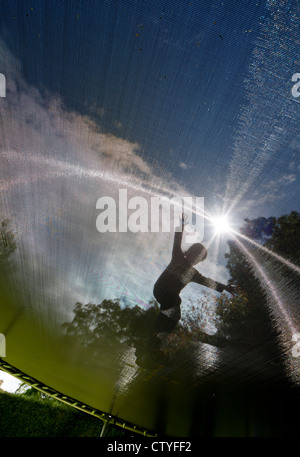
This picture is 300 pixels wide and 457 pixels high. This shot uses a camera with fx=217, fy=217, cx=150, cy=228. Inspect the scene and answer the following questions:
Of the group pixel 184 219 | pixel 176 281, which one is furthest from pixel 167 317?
pixel 184 219

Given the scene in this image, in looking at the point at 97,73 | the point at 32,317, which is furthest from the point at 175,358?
the point at 97,73

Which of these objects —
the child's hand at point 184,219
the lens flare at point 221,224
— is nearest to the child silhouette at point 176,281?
the child's hand at point 184,219

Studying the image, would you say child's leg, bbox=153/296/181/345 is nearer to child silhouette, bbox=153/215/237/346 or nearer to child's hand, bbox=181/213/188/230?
child silhouette, bbox=153/215/237/346

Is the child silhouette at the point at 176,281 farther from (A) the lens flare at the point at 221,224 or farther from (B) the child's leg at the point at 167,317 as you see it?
(A) the lens flare at the point at 221,224

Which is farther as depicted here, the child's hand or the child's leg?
the child's leg

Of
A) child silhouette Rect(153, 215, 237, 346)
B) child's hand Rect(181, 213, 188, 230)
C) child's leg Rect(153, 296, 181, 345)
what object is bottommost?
child's leg Rect(153, 296, 181, 345)

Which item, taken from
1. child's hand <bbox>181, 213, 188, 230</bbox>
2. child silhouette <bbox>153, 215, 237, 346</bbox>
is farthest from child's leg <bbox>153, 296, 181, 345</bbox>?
child's hand <bbox>181, 213, 188, 230</bbox>

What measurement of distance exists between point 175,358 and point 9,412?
17.1ft

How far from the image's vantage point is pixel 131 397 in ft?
9.58

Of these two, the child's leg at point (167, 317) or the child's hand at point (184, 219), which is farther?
the child's leg at point (167, 317)

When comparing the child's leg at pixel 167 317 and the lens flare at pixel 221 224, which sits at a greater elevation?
the lens flare at pixel 221 224

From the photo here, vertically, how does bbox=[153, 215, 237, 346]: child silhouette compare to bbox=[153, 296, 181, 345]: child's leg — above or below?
above

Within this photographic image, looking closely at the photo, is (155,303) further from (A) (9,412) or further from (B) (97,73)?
(A) (9,412)

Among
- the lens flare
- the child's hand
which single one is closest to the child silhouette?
the child's hand
